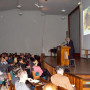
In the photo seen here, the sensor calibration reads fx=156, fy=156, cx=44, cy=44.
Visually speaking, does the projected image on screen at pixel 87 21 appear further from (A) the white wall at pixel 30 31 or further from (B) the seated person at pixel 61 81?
(B) the seated person at pixel 61 81

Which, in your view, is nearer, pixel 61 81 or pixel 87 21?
pixel 61 81

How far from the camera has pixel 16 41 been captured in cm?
1531

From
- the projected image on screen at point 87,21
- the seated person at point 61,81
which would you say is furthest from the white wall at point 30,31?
the seated person at point 61,81

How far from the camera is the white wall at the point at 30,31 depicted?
15.2m

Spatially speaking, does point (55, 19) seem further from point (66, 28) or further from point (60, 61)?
point (60, 61)

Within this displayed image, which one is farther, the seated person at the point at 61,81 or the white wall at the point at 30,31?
the white wall at the point at 30,31

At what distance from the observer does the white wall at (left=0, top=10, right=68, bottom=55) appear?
15.2m

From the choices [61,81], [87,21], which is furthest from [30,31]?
[61,81]

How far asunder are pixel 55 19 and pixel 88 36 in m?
6.83

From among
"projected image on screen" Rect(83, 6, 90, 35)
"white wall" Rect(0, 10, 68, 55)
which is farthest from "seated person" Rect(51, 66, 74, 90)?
"white wall" Rect(0, 10, 68, 55)

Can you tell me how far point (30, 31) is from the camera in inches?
614

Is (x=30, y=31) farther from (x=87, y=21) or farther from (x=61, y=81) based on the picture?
(x=61, y=81)

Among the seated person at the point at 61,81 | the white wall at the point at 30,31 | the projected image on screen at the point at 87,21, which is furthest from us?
the white wall at the point at 30,31

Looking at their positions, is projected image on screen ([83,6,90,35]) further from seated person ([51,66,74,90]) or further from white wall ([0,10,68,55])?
seated person ([51,66,74,90])
